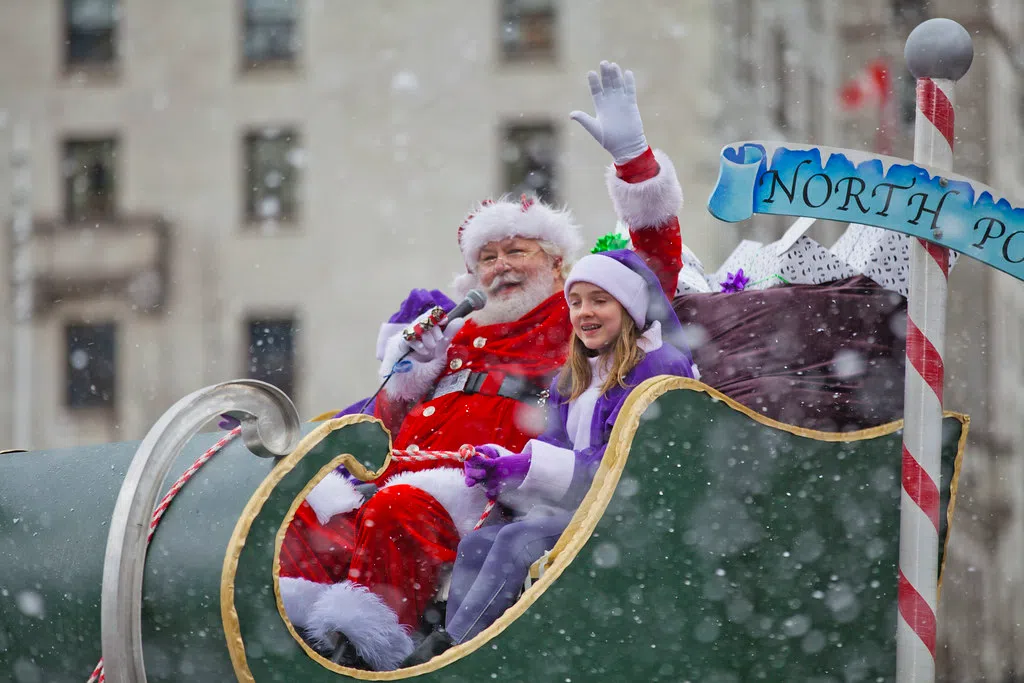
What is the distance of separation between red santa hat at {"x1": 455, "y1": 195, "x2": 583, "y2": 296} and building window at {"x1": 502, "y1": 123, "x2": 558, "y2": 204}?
33.2 feet

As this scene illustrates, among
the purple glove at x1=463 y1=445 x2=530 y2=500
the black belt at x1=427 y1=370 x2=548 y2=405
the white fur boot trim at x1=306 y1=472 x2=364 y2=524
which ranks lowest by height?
the white fur boot trim at x1=306 y1=472 x2=364 y2=524

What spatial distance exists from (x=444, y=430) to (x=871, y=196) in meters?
1.34

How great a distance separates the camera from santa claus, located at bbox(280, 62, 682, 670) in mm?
2654

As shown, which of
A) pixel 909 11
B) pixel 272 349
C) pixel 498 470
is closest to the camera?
pixel 498 470

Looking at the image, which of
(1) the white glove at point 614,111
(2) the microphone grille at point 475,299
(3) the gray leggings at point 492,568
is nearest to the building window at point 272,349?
(2) the microphone grille at point 475,299

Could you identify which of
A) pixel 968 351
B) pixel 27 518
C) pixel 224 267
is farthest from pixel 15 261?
pixel 27 518

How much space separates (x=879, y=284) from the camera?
10.8ft

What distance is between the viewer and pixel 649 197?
10.8ft

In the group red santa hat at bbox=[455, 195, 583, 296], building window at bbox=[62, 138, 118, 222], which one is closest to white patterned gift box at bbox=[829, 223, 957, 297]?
red santa hat at bbox=[455, 195, 583, 296]

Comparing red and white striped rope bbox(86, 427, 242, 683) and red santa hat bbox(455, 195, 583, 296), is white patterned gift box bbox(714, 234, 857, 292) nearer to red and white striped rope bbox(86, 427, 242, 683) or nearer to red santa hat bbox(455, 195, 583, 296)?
red santa hat bbox(455, 195, 583, 296)

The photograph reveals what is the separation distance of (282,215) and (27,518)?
12774 millimetres

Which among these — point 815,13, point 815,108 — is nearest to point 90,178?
point 815,108

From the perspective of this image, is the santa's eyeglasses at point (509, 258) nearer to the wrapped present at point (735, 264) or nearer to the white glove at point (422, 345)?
the white glove at point (422, 345)

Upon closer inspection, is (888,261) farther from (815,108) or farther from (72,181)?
(72,181)
